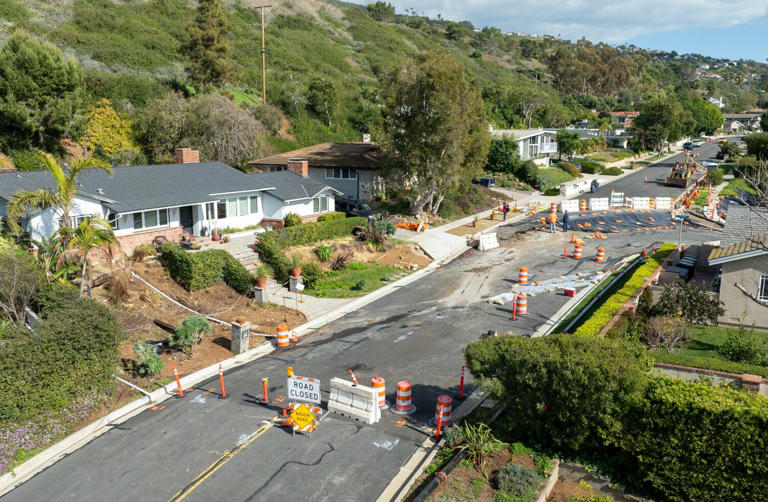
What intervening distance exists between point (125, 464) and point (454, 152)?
31173 mm

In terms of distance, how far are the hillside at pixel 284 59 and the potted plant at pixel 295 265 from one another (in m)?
28.1

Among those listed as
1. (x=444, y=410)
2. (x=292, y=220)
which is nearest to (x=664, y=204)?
(x=292, y=220)

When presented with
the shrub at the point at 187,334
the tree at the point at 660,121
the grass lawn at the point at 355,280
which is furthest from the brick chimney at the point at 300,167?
the tree at the point at 660,121

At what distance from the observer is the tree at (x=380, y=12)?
185 meters

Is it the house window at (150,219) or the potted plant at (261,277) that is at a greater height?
the house window at (150,219)

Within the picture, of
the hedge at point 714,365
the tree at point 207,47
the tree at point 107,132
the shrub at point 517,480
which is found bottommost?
the shrub at point 517,480

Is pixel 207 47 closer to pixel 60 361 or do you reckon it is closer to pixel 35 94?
pixel 35 94

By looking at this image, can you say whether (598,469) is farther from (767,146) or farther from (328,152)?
(767,146)

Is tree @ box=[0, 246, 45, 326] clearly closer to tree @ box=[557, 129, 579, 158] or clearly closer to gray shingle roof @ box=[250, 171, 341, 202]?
gray shingle roof @ box=[250, 171, 341, 202]

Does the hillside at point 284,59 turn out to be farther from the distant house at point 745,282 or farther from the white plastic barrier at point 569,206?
the distant house at point 745,282

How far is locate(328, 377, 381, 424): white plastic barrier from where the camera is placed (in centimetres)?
1512

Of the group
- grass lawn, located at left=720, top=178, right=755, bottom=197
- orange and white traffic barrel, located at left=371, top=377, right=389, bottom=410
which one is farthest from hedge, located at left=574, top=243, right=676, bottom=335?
grass lawn, located at left=720, top=178, right=755, bottom=197

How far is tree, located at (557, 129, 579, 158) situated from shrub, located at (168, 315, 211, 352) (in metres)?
62.4

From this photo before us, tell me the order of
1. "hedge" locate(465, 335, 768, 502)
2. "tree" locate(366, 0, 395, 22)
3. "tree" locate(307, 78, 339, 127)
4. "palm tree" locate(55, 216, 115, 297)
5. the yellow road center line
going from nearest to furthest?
1. "hedge" locate(465, 335, 768, 502)
2. the yellow road center line
3. "palm tree" locate(55, 216, 115, 297)
4. "tree" locate(307, 78, 339, 127)
5. "tree" locate(366, 0, 395, 22)
